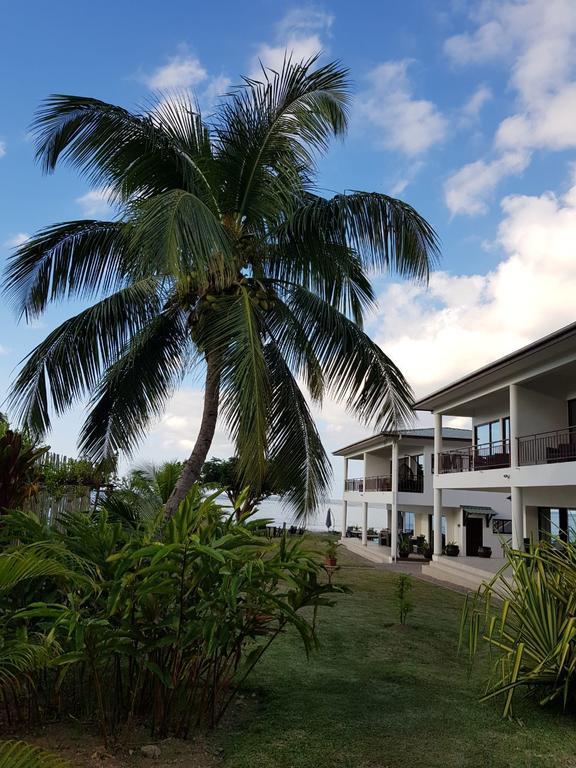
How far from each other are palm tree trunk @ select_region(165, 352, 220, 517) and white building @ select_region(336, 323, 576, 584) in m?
2.75

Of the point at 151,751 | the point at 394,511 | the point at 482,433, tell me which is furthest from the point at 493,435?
the point at 151,751

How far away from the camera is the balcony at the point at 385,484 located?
27875 mm

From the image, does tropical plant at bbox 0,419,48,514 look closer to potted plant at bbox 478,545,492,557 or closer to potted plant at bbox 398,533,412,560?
potted plant at bbox 478,545,492,557

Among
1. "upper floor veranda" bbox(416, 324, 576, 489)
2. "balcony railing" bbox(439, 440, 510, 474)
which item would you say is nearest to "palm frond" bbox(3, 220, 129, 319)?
"upper floor veranda" bbox(416, 324, 576, 489)

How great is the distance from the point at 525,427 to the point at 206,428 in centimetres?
1152

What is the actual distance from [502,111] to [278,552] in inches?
403

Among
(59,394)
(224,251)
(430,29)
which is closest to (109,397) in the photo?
(59,394)

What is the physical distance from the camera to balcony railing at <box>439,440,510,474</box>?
19359 mm

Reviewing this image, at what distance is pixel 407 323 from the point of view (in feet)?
38.0

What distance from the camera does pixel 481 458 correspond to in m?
21.0

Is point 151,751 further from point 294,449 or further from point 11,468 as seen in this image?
point 294,449

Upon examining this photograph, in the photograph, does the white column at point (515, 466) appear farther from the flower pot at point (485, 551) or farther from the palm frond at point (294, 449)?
the flower pot at point (485, 551)

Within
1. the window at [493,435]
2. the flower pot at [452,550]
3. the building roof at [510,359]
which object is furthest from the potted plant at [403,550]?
the building roof at [510,359]

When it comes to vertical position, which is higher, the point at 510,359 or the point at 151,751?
the point at 510,359
